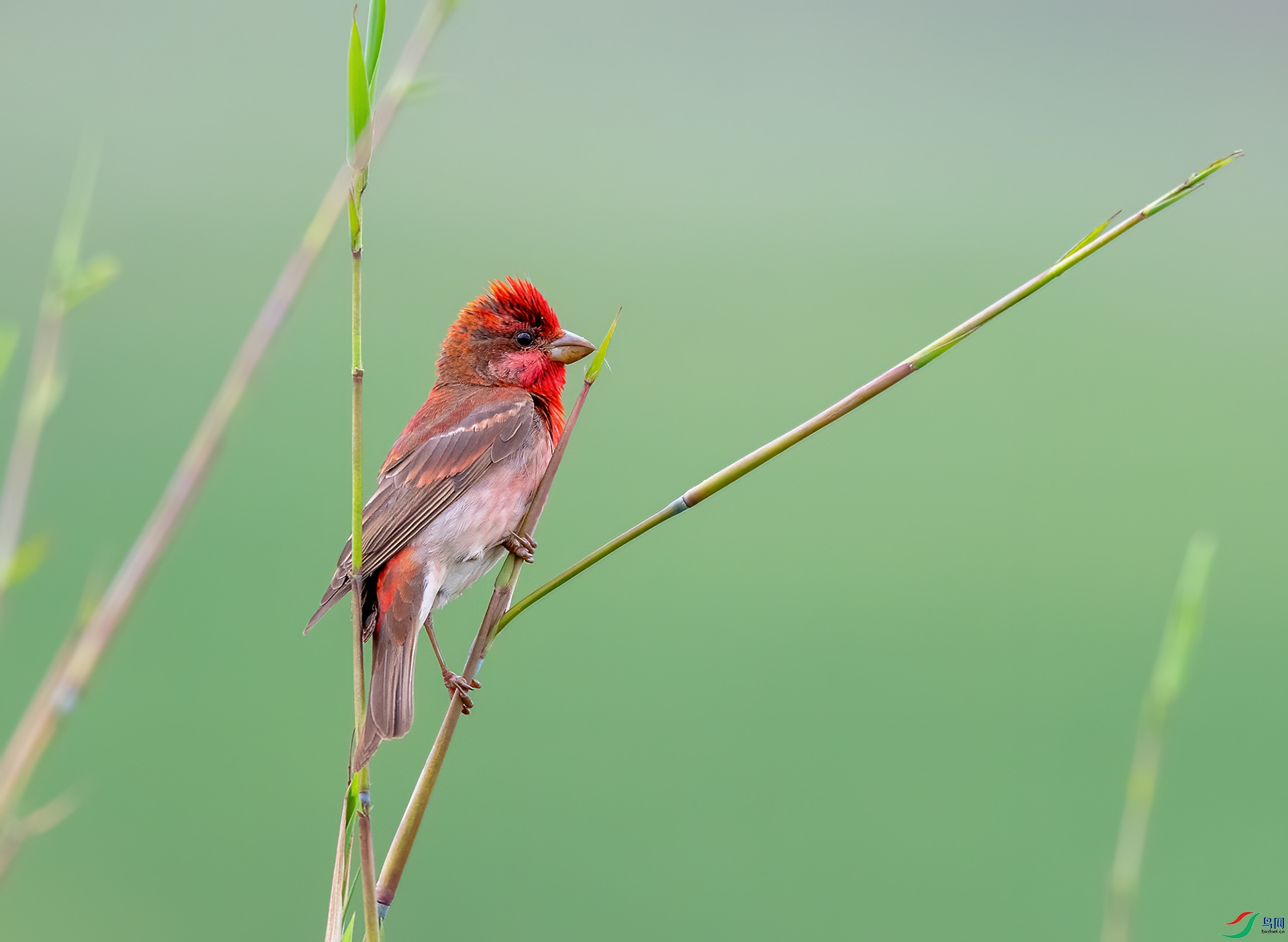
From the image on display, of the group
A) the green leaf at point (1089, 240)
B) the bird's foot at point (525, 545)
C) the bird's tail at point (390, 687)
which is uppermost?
the green leaf at point (1089, 240)

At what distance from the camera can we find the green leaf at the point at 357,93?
3.36ft

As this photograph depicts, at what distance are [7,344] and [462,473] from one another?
72.2 inches

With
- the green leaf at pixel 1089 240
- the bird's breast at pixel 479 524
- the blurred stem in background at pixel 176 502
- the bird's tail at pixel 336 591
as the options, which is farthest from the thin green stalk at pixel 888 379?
the bird's breast at pixel 479 524

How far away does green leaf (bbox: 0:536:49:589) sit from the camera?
0.84 meters

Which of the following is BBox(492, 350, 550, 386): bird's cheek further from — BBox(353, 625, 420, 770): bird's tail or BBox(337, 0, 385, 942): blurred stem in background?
BBox(337, 0, 385, 942): blurred stem in background

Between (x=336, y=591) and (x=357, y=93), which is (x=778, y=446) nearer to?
(x=357, y=93)

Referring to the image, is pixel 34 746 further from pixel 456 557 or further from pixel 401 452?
pixel 401 452

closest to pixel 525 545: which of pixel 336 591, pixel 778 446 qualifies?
pixel 336 591

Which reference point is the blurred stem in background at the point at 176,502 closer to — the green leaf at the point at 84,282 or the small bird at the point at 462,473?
the green leaf at the point at 84,282

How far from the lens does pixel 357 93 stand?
3.42 ft

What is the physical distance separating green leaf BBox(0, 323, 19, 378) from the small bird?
1293mm

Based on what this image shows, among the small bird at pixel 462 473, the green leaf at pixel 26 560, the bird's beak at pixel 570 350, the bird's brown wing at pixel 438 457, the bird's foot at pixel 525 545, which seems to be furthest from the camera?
the bird's beak at pixel 570 350

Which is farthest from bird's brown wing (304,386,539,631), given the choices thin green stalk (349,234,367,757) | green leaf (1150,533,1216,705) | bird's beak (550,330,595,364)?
green leaf (1150,533,1216,705)

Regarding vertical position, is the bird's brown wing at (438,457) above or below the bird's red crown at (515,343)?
below
